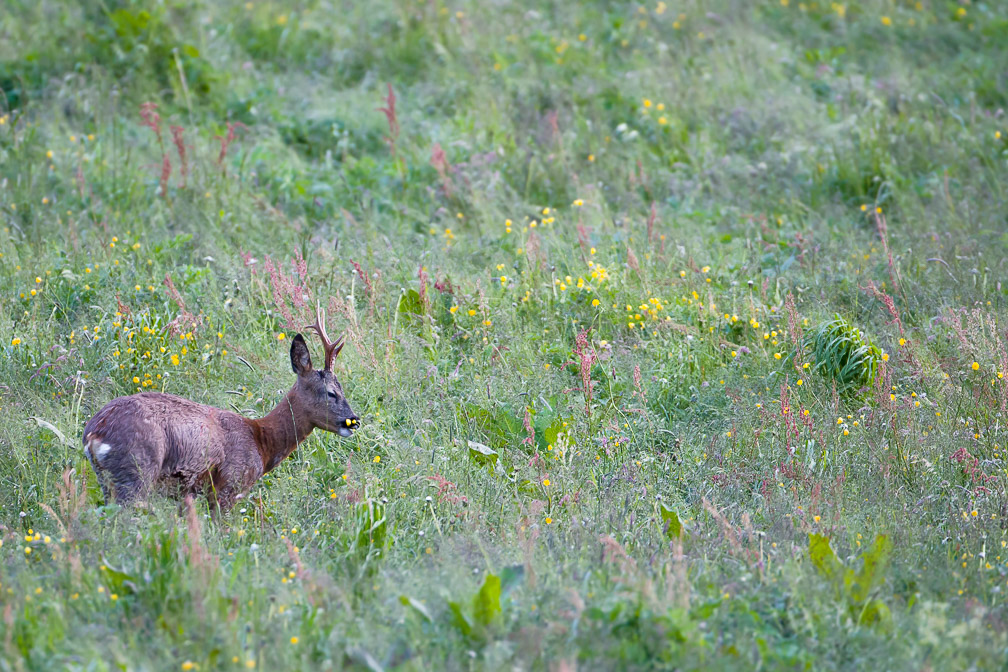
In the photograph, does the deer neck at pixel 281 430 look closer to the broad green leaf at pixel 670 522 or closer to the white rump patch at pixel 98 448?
the white rump patch at pixel 98 448

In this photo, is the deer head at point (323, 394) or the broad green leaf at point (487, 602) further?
the deer head at point (323, 394)

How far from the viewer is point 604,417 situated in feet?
20.1

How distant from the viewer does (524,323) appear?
695 centimetres

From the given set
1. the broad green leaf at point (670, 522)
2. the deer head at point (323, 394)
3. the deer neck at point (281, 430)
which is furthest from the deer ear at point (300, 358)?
the broad green leaf at point (670, 522)

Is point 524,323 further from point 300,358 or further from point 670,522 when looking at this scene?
point 670,522

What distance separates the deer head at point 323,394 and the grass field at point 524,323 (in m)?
0.20

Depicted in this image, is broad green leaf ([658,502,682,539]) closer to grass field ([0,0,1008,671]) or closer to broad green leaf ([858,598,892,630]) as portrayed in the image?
grass field ([0,0,1008,671])

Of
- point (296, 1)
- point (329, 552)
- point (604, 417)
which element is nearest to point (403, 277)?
point (604, 417)

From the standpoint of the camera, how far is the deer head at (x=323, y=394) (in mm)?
5696

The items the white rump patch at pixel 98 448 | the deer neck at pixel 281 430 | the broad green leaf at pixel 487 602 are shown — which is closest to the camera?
the broad green leaf at pixel 487 602

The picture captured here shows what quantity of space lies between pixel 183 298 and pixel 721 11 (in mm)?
7577

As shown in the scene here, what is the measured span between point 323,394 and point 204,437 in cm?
69

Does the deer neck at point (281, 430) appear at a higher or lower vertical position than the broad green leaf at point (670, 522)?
higher

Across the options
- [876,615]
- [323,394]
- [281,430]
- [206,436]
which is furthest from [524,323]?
[876,615]
